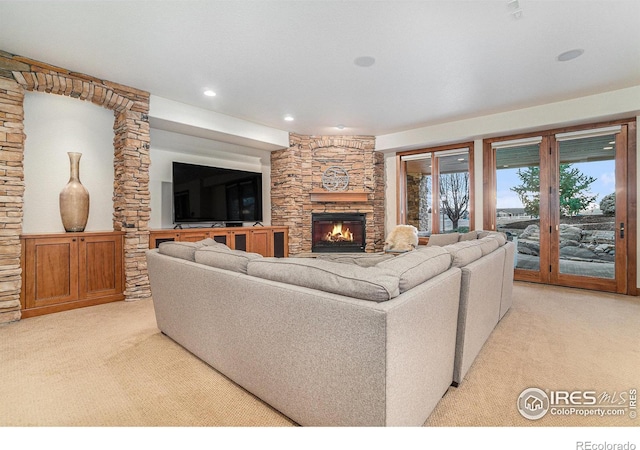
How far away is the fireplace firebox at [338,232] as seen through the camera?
612 centimetres

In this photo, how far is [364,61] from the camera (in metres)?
3.14

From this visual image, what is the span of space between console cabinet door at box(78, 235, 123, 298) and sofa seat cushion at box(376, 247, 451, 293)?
12.0 feet

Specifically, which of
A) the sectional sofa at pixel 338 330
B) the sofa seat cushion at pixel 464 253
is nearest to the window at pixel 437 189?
the sofa seat cushion at pixel 464 253

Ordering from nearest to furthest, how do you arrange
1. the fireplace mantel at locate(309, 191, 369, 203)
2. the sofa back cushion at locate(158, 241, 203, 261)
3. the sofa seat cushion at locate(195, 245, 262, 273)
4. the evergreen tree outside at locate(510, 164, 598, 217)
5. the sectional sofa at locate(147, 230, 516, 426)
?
the sectional sofa at locate(147, 230, 516, 426) → the sofa seat cushion at locate(195, 245, 262, 273) → the sofa back cushion at locate(158, 241, 203, 261) → the evergreen tree outside at locate(510, 164, 598, 217) → the fireplace mantel at locate(309, 191, 369, 203)

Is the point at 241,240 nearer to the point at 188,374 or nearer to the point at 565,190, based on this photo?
the point at 188,374

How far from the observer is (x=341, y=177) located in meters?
6.11

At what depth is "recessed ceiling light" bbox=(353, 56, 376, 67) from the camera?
3.08 meters

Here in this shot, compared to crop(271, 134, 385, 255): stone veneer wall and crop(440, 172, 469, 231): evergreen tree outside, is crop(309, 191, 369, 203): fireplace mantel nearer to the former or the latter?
crop(271, 134, 385, 255): stone veneer wall

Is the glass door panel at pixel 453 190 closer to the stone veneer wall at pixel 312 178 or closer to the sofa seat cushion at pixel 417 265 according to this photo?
the stone veneer wall at pixel 312 178

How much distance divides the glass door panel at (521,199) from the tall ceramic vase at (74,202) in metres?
6.03

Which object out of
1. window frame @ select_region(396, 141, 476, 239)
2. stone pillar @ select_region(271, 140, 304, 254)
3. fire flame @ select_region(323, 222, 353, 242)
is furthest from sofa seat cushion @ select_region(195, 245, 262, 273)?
window frame @ select_region(396, 141, 476, 239)

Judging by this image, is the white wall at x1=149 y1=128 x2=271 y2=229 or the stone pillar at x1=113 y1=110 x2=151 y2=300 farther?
the white wall at x1=149 y1=128 x2=271 y2=229

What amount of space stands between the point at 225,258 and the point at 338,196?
4284 mm
